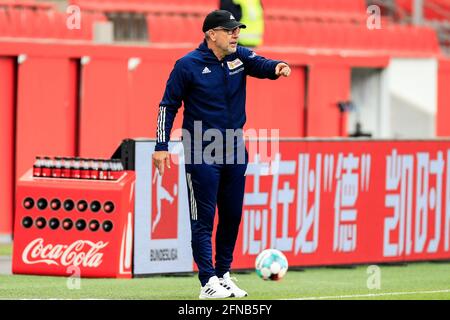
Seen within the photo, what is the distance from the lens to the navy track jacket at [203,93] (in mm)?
10383

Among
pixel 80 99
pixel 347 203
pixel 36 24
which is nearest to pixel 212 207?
pixel 347 203

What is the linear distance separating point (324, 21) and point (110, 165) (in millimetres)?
11978

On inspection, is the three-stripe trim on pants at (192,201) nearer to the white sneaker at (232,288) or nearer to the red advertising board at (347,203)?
the white sneaker at (232,288)

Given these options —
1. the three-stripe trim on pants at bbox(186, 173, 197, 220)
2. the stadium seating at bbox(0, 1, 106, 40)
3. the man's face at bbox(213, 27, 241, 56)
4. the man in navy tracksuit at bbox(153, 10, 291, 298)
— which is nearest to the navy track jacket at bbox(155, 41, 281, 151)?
the man in navy tracksuit at bbox(153, 10, 291, 298)

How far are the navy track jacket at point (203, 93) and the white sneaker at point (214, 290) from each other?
1.05 metres

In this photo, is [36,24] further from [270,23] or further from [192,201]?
[192,201]

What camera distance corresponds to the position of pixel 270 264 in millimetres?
11711

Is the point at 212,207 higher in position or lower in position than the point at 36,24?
lower

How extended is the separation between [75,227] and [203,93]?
296 centimetres

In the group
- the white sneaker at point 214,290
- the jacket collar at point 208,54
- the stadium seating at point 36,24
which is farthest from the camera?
the stadium seating at point 36,24

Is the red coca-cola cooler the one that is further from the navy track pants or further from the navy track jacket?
the navy track jacket

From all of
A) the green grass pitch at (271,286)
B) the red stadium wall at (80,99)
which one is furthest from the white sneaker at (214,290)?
the red stadium wall at (80,99)

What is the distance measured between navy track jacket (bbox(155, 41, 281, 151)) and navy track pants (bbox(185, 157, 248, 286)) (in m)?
0.32

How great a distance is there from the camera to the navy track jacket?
10383 mm
